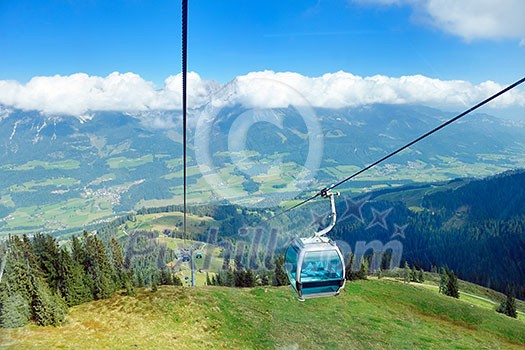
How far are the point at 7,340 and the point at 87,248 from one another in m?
17.3

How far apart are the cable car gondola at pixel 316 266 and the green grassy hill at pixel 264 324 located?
24.8 m

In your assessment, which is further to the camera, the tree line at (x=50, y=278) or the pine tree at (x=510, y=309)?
the pine tree at (x=510, y=309)

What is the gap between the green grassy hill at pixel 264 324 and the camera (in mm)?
33781

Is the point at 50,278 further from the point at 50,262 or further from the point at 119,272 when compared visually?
the point at 119,272

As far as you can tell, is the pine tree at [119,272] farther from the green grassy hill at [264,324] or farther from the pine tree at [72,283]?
the pine tree at [72,283]

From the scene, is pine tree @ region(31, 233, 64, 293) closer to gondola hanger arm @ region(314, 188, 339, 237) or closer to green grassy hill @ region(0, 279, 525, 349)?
green grassy hill @ region(0, 279, 525, 349)

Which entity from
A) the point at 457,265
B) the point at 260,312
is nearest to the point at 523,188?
the point at 457,265

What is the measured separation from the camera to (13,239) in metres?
42.0

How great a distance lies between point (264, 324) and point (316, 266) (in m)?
31.9

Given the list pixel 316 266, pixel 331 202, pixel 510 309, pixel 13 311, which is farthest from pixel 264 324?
pixel 510 309

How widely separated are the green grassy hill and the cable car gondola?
2479 cm

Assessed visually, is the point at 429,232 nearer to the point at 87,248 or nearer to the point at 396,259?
the point at 396,259

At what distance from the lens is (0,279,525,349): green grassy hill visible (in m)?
33.8

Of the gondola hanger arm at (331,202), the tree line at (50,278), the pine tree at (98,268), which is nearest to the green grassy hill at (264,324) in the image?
the tree line at (50,278)
